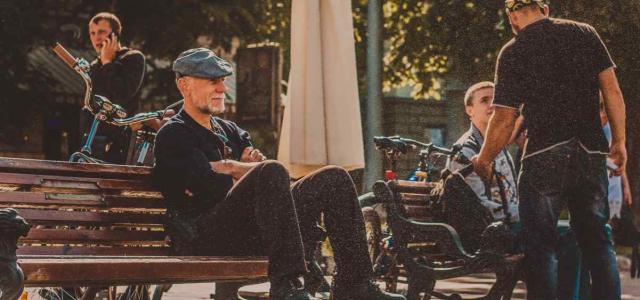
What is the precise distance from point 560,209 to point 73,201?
2.52 m

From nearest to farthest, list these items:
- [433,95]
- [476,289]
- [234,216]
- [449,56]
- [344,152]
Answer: [234,216] → [344,152] → [476,289] → [449,56] → [433,95]

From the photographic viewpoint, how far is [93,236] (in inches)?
240

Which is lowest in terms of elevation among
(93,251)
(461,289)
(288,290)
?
(461,289)

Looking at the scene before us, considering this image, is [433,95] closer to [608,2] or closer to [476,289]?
[608,2]

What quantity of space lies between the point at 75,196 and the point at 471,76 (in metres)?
15.7

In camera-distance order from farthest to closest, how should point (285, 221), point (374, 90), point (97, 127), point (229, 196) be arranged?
point (374, 90)
point (97, 127)
point (229, 196)
point (285, 221)

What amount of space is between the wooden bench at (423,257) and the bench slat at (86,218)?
191cm

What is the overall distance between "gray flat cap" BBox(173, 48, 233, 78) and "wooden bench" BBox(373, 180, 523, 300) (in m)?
1.89

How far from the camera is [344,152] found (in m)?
10.0

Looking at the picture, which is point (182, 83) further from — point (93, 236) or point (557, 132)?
point (557, 132)

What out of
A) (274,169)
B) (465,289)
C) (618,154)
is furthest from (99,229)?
(465,289)

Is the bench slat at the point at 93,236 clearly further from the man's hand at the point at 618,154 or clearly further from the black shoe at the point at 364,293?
the man's hand at the point at 618,154

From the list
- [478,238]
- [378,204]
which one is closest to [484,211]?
[478,238]

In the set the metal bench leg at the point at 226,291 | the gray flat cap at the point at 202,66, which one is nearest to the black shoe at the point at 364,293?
the metal bench leg at the point at 226,291
